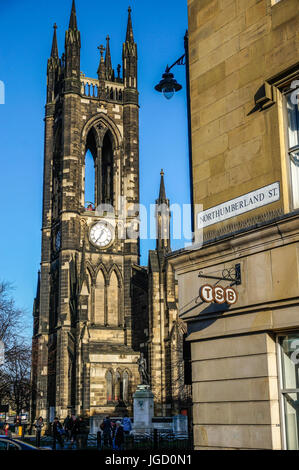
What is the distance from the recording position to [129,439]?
29.6 metres

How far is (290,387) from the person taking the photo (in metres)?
10.3

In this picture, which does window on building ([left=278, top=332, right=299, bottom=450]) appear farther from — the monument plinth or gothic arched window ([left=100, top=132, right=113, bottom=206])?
gothic arched window ([left=100, top=132, right=113, bottom=206])

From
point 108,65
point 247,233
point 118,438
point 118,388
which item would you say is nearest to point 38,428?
point 118,438

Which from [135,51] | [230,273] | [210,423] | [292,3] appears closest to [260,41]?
[292,3]

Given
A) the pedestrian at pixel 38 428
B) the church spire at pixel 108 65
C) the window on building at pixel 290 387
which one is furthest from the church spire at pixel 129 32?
the window on building at pixel 290 387

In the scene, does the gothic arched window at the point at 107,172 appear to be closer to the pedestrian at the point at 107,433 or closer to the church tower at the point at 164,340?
the church tower at the point at 164,340

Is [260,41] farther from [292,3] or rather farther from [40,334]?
[40,334]

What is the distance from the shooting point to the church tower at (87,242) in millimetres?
47844

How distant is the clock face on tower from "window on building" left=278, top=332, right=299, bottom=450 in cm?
4254

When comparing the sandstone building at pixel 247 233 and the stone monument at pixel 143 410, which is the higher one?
the sandstone building at pixel 247 233

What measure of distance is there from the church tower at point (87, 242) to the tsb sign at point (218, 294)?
36.7 m

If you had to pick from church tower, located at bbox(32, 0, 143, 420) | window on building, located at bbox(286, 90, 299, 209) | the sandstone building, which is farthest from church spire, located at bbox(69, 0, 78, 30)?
window on building, located at bbox(286, 90, 299, 209)

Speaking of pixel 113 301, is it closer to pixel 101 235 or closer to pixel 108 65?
pixel 101 235

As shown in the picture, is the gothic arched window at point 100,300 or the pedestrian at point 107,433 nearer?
the pedestrian at point 107,433
